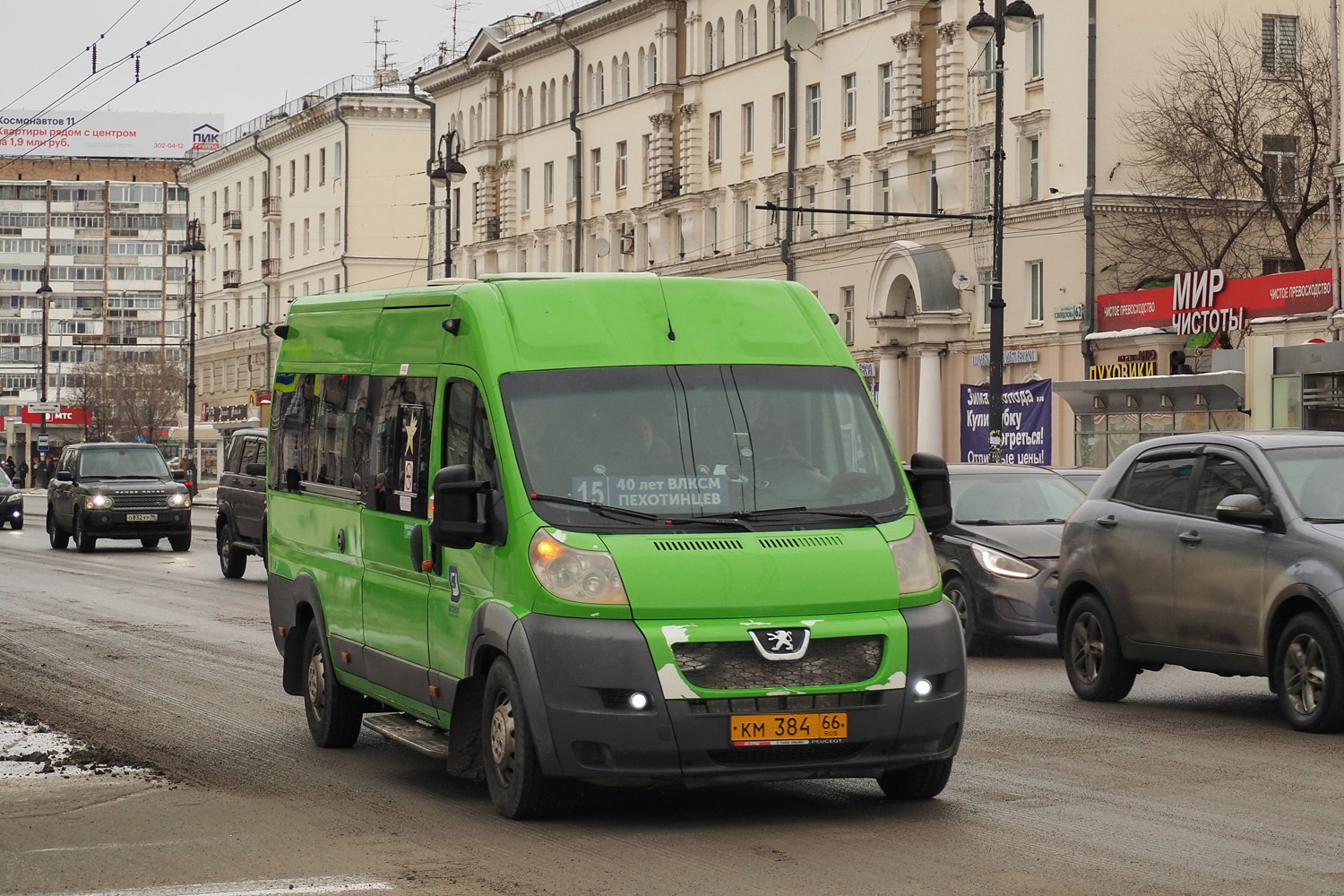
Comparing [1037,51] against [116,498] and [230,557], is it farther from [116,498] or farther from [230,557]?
[230,557]

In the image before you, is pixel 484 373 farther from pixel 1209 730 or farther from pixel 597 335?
pixel 1209 730

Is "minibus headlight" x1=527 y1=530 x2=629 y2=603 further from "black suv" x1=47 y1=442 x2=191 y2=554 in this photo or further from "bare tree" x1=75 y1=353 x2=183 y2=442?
"bare tree" x1=75 y1=353 x2=183 y2=442

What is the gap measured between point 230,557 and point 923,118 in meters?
30.3

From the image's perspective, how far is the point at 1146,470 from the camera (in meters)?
13.3

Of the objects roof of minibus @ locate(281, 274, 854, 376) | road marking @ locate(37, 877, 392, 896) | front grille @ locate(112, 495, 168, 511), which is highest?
roof of minibus @ locate(281, 274, 854, 376)

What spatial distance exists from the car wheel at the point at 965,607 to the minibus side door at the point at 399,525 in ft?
23.2

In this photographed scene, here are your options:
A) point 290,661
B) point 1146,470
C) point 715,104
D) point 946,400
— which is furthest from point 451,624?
point 715,104

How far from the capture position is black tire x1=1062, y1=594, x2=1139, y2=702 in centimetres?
1330

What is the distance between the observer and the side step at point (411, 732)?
9664 millimetres

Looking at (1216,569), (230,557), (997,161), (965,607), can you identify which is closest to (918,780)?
(1216,569)

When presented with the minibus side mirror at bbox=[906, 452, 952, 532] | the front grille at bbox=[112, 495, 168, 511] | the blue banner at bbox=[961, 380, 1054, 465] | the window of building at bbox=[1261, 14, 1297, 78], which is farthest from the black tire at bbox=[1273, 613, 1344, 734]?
the window of building at bbox=[1261, 14, 1297, 78]

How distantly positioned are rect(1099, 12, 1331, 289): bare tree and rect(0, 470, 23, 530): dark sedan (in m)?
24.7

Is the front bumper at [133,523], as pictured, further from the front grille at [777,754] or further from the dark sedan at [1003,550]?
the front grille at [777,754]

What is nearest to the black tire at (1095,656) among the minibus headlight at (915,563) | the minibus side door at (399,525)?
the minibus headlight at (915,563)
